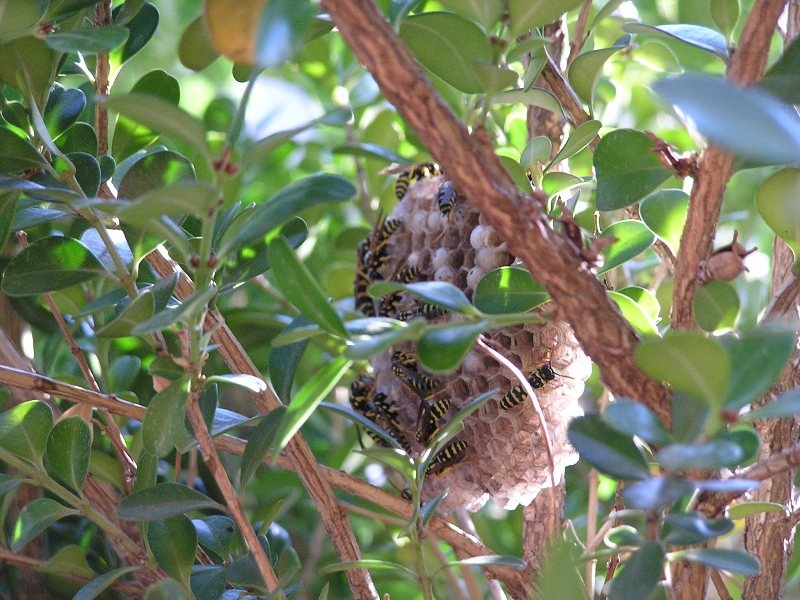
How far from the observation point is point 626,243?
2.01 ft

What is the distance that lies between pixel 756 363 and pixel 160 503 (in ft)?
1.34

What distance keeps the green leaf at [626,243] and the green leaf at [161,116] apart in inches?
12.0

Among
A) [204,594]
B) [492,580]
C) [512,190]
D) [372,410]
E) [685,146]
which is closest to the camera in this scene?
[512,190]

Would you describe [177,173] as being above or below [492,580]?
above

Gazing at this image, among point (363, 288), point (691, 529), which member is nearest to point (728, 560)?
point (691, 529)

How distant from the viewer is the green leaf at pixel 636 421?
0.40 m

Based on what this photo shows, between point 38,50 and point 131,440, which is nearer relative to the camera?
point 38,50

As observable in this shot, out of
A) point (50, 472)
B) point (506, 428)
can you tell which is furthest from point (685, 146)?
point (50, 472)

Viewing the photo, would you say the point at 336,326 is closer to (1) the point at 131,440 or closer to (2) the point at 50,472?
(2) the point at 50,472

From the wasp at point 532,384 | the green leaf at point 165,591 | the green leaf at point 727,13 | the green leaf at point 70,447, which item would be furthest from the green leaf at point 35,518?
the green leaf at point 727,13

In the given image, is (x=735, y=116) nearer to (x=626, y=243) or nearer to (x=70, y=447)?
(x=626, y=243)

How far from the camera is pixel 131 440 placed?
2.80ft

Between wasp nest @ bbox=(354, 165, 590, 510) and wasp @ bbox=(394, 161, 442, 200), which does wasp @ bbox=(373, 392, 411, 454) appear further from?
wasp @ bbox=(394, 161, 442, 200)

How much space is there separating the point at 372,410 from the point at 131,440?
248 millimetres
